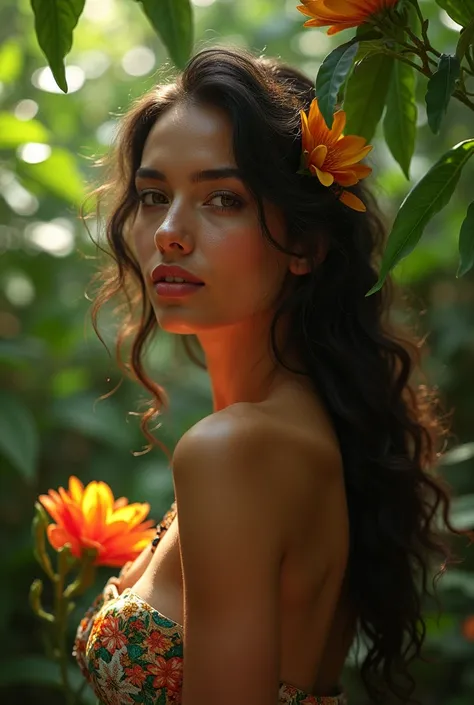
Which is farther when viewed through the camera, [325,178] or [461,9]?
[325,178]

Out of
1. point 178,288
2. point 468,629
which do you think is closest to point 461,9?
point 178,288

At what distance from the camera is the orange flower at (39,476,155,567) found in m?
1.59

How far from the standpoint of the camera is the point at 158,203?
149cm

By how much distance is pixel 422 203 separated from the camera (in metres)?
1.10

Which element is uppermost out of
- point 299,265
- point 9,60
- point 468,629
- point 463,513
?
point 9,60

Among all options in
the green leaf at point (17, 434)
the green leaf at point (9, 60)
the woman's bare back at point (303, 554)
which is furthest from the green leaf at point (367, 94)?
the green leaf at point (9, 60)

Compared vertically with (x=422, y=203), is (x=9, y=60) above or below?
above

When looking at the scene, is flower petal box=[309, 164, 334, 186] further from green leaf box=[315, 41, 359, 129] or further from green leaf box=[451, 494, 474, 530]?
green leaf box=[451, 494, 474, 530]

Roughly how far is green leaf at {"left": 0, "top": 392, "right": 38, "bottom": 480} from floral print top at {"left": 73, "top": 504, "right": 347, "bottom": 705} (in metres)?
1.05

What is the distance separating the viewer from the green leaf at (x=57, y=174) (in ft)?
9.09

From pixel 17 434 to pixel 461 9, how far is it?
1.77 m

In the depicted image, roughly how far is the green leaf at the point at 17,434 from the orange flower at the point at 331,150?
133 centimetres

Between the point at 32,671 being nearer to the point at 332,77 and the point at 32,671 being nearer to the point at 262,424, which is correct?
the point at 262,424

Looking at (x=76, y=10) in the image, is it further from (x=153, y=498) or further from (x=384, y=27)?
(x=153, y=498)
